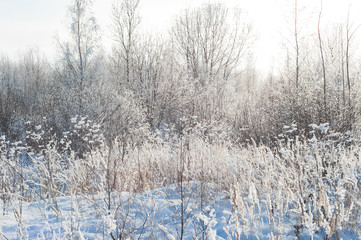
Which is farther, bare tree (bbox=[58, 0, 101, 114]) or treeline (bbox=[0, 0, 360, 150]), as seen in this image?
bare tree (bbox=[58, 0, 101, 114])

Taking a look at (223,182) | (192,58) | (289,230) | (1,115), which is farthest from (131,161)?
(192,58)

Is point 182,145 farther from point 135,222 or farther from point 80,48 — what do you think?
point 80,48

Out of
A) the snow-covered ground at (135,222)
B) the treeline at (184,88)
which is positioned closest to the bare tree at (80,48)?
the treeline at (184,88)

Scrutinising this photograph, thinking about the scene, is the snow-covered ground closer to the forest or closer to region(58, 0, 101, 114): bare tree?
the forest

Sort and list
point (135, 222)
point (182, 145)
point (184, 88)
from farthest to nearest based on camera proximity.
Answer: point (184, 88) < point (182, 145) < point (135, 222)

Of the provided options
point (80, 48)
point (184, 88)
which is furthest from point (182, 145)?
point (80, 48)

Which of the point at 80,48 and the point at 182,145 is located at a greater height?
the point at 80,48

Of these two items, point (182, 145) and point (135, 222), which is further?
point (182, 145)

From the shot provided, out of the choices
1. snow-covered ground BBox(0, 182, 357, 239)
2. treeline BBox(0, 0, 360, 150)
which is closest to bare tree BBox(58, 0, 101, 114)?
treeline BBox(0, 0, 360, 150)

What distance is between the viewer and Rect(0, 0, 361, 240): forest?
2143 mm

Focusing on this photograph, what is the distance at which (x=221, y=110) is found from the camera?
12.0 m

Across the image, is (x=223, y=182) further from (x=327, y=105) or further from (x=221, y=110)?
(x=221, y=110)

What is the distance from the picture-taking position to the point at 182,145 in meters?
6.05

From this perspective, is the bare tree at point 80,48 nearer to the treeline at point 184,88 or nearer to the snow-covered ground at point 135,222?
the treeline at point 184,88
